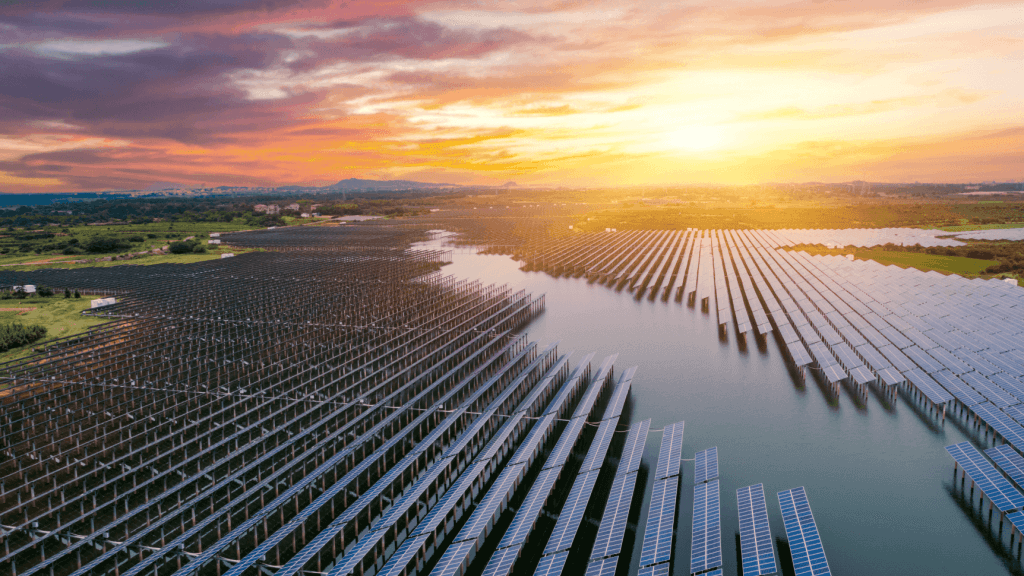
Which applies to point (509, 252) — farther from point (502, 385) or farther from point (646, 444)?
point (646, 444)

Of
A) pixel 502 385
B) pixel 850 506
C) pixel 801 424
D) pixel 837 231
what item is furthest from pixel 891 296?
pixel 837 231

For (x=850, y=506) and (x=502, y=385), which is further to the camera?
(x=502, y=385)

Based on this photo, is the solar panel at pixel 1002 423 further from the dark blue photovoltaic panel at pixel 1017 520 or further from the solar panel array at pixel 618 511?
the solar panel array at pixel 618 511

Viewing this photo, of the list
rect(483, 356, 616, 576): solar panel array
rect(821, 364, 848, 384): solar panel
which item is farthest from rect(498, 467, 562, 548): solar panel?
rect(821, 364, 848, 384): solar panel

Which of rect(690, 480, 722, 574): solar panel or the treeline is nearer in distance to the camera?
rect(690, 480, 722, 574): solar panel

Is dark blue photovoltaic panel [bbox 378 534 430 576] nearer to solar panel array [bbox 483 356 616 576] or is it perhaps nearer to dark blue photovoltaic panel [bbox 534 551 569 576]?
solar panel array [bbox 483 356 616 576]

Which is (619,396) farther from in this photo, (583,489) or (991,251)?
(991,251)

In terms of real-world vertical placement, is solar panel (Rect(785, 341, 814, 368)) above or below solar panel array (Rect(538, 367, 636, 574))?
above

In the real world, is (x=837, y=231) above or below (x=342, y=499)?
above
